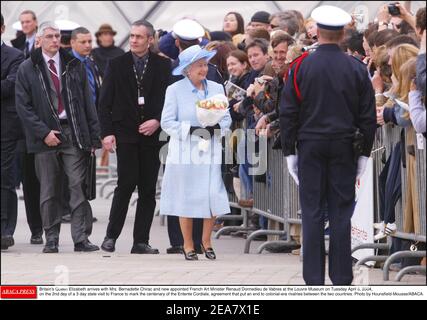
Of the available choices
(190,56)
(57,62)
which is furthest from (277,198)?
(57,62)

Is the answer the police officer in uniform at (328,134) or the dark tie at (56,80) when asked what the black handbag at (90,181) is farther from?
the police officer in uniform at (328,134)

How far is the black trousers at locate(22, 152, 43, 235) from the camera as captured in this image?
13547mm

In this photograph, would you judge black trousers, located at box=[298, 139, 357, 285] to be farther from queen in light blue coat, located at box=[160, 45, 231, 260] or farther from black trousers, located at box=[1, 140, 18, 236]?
black trousers, located at box=[1, 140, 18, 236]

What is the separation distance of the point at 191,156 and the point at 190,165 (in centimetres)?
7

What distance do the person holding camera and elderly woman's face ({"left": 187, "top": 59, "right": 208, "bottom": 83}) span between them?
1.20 metres

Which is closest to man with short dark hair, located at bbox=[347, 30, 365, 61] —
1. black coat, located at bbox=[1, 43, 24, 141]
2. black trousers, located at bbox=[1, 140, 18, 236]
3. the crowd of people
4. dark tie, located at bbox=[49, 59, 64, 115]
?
the crowd of people

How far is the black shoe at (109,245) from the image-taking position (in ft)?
41.9

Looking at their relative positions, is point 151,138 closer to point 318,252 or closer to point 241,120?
point 241,120

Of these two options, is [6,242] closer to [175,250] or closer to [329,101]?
[175,250]

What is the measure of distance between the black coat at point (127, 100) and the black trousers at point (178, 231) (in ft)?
2.18

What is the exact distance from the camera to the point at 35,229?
1365 centimetres

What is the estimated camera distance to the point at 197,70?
38.9ft

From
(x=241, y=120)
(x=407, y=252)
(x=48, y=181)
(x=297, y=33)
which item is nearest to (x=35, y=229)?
(x=48, y=181)

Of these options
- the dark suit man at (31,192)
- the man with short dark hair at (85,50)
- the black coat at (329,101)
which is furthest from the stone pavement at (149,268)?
the man with short dark hair at (85,50)
